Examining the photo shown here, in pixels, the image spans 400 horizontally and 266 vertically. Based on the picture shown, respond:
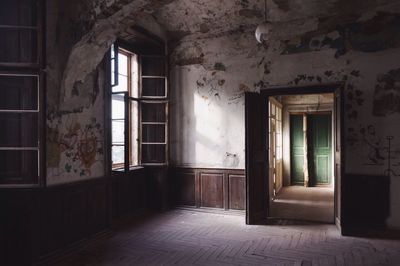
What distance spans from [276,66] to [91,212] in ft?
12.7

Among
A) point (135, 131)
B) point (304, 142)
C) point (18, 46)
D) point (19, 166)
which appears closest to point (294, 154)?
point (304, 142)

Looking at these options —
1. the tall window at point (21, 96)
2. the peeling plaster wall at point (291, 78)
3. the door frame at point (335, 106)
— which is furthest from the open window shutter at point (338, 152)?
the tall window at point (21, 96)

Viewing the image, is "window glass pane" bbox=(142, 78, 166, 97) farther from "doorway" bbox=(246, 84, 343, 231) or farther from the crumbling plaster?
"doorway" bbox=(246, 84, 343, 231)

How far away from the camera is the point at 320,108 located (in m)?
9.07

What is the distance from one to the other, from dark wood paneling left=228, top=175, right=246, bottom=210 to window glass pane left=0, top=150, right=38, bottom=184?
134 inches

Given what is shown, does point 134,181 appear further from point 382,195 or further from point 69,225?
point 382,195

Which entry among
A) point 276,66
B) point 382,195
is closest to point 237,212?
point 382,195

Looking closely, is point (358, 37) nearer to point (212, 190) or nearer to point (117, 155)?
point (212, 190)

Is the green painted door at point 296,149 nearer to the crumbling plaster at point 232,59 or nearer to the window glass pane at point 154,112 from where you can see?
the crumbling plaster at point 232,59

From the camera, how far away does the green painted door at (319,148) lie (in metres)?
9.16

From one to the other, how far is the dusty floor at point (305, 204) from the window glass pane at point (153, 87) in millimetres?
3218

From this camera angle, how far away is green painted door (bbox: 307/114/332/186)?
9.16 meters

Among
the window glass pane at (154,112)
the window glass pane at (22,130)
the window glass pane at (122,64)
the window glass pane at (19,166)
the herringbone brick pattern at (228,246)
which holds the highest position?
the window glass pane at (122,64)

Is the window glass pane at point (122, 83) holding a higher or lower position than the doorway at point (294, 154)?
higher
